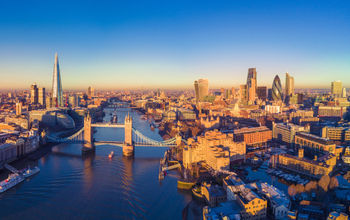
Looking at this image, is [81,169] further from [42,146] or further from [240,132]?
[240,132]

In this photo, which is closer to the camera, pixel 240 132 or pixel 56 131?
pixel 240 132

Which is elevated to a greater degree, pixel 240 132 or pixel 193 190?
pixel 240 132

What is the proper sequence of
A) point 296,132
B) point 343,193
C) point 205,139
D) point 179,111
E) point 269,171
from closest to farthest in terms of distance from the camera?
point 343,193 → point 269,171 → point 205,139 → point 296,132 → point 179,111

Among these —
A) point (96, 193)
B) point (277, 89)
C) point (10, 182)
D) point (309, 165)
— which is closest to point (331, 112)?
point (277, 89)

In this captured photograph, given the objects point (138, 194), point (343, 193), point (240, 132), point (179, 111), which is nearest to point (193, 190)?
point (138, 194)

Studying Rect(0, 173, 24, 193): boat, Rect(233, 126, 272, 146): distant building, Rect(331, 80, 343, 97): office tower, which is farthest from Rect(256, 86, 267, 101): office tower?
Rect(0, 173, 24, 193): boat

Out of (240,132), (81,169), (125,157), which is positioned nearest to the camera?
(81,169)

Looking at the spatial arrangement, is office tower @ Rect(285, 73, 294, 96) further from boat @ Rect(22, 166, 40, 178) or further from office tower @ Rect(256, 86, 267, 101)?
boat @ Rect(22, 166, 40, 178)
